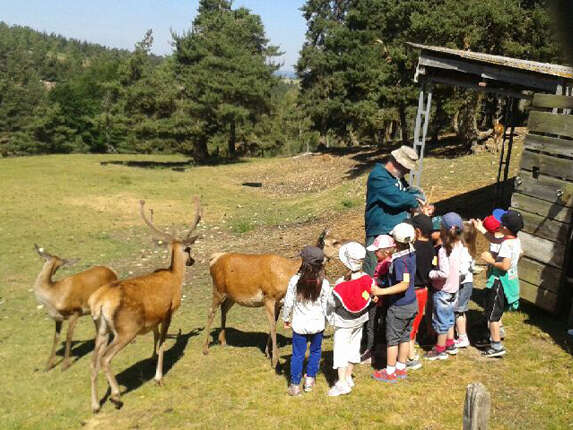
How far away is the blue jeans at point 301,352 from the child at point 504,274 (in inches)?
87.5

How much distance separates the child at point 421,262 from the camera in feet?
21.0

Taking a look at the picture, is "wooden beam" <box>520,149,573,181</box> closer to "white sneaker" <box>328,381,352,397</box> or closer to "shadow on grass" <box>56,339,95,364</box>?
"white sneaker" <box>328,381,352,397</box>

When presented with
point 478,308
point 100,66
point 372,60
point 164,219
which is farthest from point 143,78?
point 100,66

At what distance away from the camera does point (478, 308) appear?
848cm

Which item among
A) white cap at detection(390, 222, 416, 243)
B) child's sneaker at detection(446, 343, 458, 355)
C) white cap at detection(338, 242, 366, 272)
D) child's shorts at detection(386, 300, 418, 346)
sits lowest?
child's sneaker at detection(446, 343, 458, 355)

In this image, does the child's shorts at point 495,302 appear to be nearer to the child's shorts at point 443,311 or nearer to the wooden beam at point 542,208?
the child's shorts at point 443,311

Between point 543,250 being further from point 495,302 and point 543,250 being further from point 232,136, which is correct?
point 232,136

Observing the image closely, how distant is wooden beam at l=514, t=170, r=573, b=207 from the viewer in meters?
7.34

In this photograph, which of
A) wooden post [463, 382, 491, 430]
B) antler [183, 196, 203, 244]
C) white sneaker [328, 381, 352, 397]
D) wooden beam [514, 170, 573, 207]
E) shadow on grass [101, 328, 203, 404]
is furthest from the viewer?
antler [183, 196, 203, 244]

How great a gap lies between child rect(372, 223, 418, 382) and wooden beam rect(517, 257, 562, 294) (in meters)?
2.76

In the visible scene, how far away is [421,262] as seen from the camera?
21.0ft

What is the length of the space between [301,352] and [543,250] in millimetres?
4103

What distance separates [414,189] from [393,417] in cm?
270

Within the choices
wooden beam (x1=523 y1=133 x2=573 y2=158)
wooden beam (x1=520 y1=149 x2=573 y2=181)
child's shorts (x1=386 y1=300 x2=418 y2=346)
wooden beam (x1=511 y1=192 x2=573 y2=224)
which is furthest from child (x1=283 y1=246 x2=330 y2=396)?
wooden beam (x1=523 y1=133 x2=573 y2=158)
